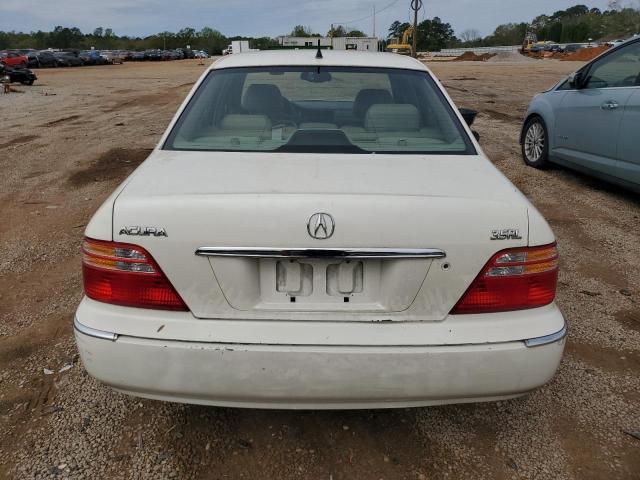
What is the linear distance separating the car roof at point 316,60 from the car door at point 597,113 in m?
3.30

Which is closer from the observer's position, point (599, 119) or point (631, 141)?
point (631, 141)

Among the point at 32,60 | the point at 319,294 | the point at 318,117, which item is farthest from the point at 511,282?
the point at 32,60

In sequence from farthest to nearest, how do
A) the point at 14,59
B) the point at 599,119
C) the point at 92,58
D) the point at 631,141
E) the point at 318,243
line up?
the point at 92,58 → the point at 14,59 → the point at 599,119 → the point at 631,141 → the point at 318,243

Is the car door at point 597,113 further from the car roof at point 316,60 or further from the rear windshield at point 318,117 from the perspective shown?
the rear windshield at point 318,117

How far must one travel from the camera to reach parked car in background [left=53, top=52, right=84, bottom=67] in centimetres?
4884

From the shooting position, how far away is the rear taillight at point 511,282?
1944 millimetres

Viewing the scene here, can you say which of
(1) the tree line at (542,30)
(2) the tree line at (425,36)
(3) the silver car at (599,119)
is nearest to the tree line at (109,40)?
(2) the tree line at (425,36)

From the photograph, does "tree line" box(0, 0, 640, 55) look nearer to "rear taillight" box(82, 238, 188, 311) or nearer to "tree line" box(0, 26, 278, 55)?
"tree line" box(0, 26, 278, 55)

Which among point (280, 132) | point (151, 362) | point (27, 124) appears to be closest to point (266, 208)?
point (151, 362)

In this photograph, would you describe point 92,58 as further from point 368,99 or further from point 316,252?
point 316,252

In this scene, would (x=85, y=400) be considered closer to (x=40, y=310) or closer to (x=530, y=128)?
(x=40, y=310)

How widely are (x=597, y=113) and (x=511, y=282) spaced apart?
4.80 meters

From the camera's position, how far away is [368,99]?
313cm

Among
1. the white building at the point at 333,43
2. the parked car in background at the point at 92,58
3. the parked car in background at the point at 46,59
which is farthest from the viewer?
the parked car in background at the point at 92,58
